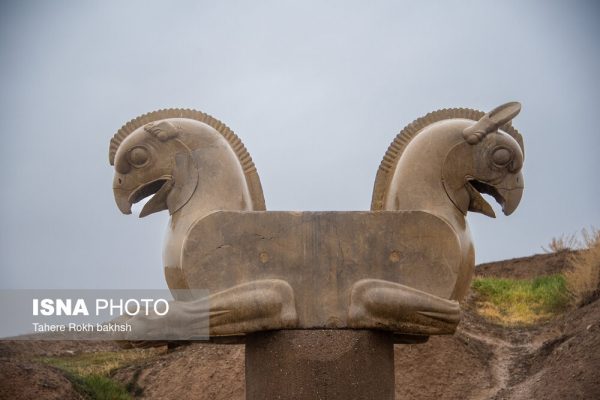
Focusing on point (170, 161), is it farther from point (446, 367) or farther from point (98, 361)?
point (98, 361)

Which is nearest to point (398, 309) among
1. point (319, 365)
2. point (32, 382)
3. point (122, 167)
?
point (319, 365)

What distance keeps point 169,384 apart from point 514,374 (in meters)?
5.04

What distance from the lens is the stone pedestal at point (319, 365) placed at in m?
5.56

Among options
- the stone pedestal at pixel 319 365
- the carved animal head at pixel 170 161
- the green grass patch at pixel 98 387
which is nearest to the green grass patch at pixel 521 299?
the green grass patch at pixel 98 387

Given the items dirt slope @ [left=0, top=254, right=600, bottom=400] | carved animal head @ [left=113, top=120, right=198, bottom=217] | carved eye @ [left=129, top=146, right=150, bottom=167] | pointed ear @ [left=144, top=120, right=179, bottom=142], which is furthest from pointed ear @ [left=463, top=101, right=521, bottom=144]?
dirt slope @ [left=0, top=254, right=600, bottom=400]

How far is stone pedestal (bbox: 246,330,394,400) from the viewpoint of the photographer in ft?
18.2

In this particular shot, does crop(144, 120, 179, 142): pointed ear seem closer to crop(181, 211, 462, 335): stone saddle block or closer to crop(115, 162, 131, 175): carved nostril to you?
crop(115, 162, 131, 175): carved nostril

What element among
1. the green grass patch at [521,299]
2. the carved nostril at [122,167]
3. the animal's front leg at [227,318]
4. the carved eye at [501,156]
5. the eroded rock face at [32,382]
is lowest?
the animal's front leg at [227,318]

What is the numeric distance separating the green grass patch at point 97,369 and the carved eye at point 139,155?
4.72m

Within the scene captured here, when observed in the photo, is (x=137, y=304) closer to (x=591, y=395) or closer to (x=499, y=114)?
(x=499, y=114)

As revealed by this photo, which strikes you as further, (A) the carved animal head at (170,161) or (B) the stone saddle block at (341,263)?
(A) the carved animal head at (170,161)

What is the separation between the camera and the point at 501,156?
6176mm

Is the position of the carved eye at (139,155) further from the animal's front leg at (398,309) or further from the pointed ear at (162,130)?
the animal's front leg at (398,309)

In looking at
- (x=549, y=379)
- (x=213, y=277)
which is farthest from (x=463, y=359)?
(x=213, y=277)
